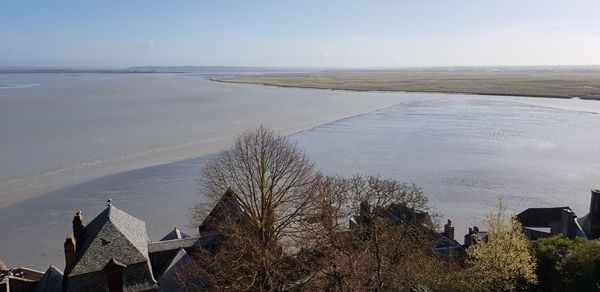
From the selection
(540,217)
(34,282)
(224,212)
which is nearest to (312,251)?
(224,212)

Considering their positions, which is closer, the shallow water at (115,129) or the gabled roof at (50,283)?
the gabled roof at (50,283)

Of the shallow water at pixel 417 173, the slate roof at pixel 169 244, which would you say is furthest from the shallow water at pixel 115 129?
the slate roof at pixel 169 244

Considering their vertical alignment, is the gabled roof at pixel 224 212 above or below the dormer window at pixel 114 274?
above

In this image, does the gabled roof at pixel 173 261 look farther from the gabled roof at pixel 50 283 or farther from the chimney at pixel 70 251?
the gabled roof at pixel 50 283

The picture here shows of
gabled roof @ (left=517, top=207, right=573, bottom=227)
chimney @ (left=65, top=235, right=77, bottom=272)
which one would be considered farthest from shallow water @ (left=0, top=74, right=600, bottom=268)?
chimney @ (left=65, top=235, right=77, bottom=272)

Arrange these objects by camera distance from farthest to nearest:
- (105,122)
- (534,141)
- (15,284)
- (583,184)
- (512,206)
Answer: (105,122) → (534,141) → (583,184) → (512,206) → (15,284)

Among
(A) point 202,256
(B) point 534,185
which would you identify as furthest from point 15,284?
(B) point 534,185

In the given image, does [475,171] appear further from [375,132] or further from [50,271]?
[50,271]
